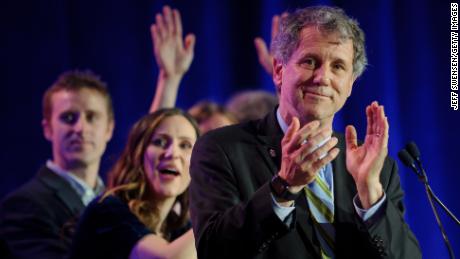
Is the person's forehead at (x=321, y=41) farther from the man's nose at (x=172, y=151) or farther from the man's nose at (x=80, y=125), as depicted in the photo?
the man's nose at (x=80, y=125)

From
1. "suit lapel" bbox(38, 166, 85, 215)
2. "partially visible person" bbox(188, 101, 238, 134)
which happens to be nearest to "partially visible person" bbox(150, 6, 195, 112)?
"partially visible person" bbox(188, 101, 238, 134)

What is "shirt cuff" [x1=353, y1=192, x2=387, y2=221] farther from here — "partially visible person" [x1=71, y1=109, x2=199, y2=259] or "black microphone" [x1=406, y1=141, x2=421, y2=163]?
"partially visible person" [x1=71, y1=109, x2=199, y2=259]

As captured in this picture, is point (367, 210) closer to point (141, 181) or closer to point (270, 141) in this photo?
point (270, 141)

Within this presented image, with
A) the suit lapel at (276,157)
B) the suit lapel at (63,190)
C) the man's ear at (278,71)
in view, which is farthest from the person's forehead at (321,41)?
the suit lapel at (63,190)

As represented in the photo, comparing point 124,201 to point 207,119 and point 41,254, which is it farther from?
point 207,119

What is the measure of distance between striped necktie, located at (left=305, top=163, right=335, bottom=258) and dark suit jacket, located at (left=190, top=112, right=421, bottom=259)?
0.06 feet

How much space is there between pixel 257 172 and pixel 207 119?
1914 mm

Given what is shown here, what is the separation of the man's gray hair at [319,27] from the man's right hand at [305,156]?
1.32 feet

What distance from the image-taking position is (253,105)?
3961 millimetres

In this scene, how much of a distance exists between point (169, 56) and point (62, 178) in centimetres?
87

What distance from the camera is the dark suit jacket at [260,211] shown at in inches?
67.7

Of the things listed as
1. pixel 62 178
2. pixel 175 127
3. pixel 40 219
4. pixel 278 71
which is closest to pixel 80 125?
pixel 62 178

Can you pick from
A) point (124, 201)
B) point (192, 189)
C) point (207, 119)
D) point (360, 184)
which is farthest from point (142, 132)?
point (360, 184)

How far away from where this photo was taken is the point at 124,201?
3051mm
